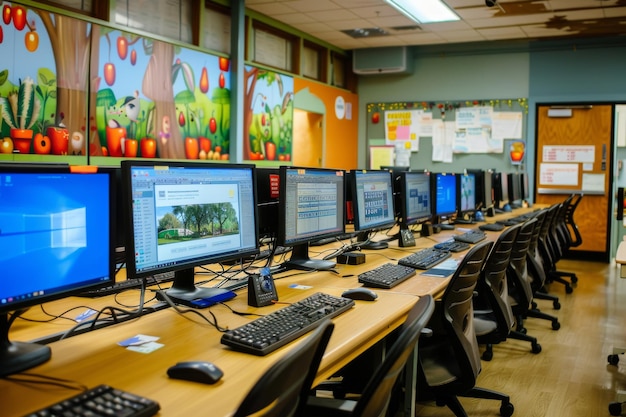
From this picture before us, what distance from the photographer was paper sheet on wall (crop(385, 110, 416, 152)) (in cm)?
888

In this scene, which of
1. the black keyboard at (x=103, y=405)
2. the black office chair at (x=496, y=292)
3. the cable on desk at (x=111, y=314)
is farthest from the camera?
the black office chair at (x=496, y=292)

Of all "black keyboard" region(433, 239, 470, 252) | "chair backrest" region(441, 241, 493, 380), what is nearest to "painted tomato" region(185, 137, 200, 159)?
"black keyboard" region(433, 239, 470, 252)

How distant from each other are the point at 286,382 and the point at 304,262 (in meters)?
1.71

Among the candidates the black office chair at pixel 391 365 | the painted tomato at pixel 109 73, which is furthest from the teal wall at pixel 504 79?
the black office chair at pixel 391 365

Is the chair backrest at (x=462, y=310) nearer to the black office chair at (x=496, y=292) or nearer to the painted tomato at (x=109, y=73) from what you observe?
the black office chair at (x=496, y=292)

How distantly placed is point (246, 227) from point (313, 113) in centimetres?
628

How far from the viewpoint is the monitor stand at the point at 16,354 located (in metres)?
1.32

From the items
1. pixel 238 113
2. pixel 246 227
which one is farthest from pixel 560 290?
pixel 246 227

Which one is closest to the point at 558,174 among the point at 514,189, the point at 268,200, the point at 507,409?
the point at 514,189

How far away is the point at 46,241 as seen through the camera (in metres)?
1.40

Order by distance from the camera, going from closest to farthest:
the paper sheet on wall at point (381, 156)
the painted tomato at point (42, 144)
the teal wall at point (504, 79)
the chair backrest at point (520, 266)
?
the chair backrest at point (520, 266) → the painted tomato at point (42, 144) → the teal wall at point (504, 79) → the paper sheet on wall at point (381, 156)

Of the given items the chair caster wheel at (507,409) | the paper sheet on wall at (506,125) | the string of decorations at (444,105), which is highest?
the string of decorations at (444,105)

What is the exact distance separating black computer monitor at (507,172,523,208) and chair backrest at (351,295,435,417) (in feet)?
20.9

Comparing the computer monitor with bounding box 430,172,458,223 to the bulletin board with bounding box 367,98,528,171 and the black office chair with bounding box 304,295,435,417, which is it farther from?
the bulletin board with bounding box 367,98,528,171
